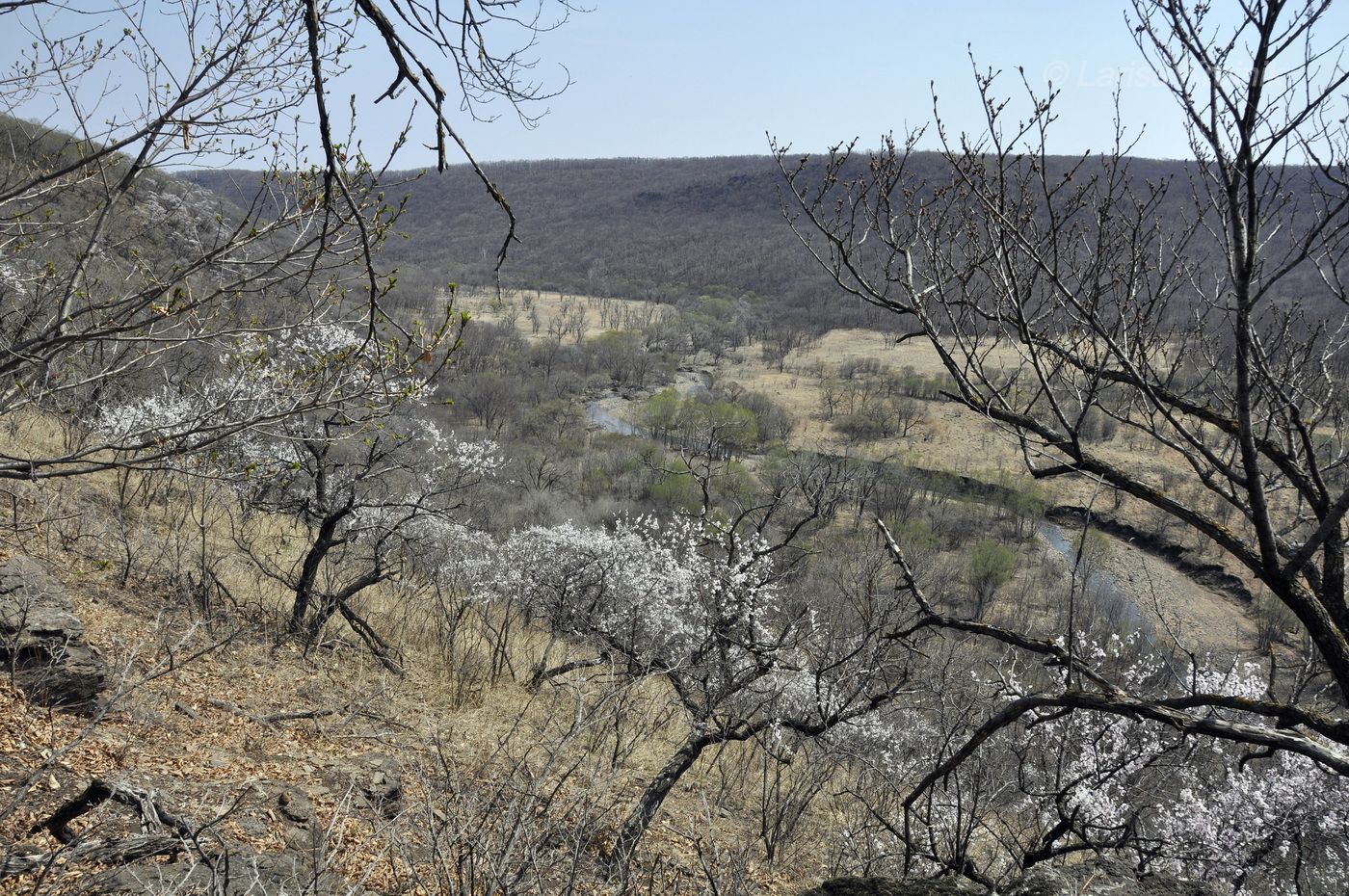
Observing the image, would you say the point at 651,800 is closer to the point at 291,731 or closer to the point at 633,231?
the point at 291,731

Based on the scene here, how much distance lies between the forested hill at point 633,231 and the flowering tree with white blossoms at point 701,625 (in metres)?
71.2

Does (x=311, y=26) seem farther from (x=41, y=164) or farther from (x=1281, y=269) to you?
(x=41, y=164)

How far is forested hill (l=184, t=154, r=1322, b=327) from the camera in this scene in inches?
3944

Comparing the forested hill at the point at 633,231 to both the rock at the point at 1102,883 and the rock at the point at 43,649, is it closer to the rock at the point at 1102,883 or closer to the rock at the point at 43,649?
the rock at the point at 43,649

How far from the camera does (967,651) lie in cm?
2153

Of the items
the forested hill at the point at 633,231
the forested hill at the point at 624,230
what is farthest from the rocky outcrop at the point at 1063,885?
the forested hill at the point at 624,230

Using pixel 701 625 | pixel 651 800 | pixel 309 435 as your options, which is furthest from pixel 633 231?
pixel 651 800

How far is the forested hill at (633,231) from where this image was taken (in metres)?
100

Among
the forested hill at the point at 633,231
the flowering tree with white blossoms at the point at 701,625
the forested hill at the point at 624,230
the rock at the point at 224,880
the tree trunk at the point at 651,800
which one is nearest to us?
→ the rock at the point at 224,880

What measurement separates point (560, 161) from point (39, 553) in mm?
158771

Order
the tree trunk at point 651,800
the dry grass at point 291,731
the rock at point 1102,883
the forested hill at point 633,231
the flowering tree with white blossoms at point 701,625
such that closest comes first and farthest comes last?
the rock at point 1102,883 → the dry grass at point 291,731 → the tree trunk at point 651,800 → the flowering tree with white blossoms at point 701,625 → the forested hill at point 633,231

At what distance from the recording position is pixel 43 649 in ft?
13.2

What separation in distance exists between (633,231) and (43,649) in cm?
12670

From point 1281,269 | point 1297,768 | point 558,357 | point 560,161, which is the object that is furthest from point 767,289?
point 1281,269
